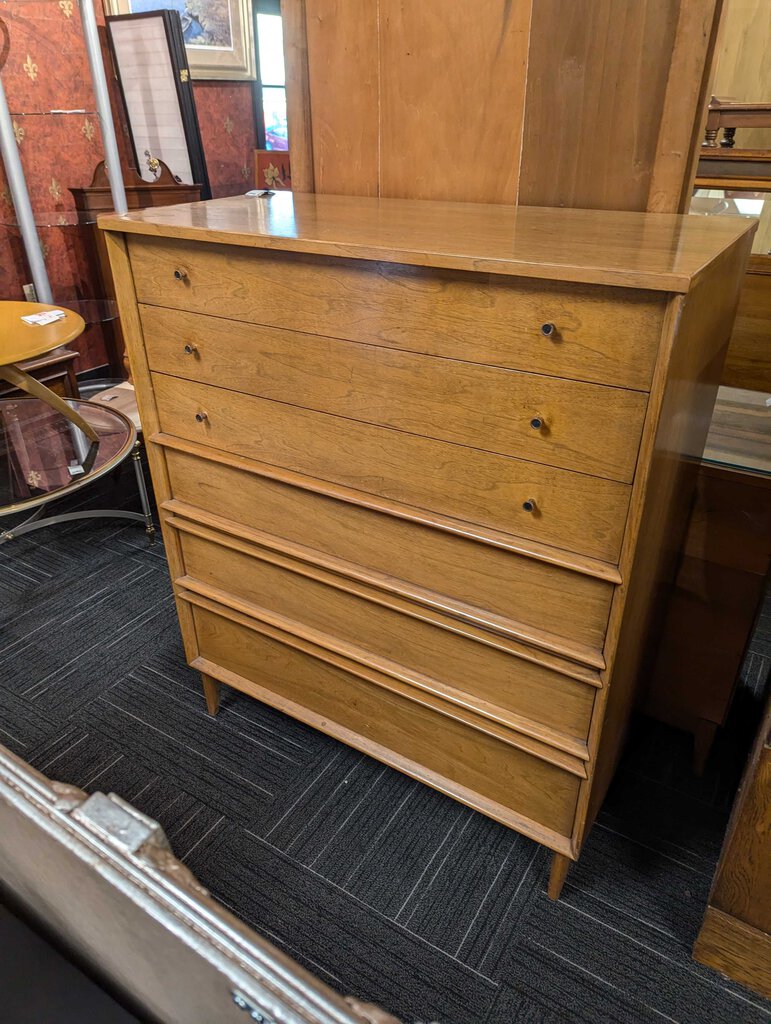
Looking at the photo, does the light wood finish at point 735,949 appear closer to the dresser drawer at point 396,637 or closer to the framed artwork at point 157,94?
the dresser drawer at point 396,637

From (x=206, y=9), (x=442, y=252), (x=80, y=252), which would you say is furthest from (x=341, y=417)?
(x=206, y=9)

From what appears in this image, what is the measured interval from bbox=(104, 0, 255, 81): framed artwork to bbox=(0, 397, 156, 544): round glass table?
248 cm

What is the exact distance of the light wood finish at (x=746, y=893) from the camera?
1.16 m

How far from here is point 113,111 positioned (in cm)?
362

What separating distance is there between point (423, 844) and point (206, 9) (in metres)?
4.61

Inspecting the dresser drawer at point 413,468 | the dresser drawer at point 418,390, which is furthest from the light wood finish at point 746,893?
the dresser drawer at point 418,390

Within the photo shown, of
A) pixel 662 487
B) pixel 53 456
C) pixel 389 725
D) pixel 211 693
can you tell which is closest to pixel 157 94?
pixel 53 456

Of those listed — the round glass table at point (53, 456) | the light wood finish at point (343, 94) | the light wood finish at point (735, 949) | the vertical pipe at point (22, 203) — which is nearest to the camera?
the light wood finish at point (735, 949)

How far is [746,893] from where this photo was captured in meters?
1.23

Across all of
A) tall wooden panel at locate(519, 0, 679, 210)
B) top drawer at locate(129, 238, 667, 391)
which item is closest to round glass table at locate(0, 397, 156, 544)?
top drawer at locate(129, 238, 667, 391)

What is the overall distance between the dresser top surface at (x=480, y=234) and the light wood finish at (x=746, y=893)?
2.61 ft

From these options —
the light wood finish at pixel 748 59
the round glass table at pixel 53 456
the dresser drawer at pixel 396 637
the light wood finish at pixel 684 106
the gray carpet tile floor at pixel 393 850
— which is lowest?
the gray carpet tile floor at pixel 393 850

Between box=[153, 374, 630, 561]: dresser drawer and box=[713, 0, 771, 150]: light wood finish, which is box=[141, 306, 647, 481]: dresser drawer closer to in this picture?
box=[153, 374, 630, 561]: dresser drawer

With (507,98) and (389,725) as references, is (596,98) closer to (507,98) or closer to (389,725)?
(507,98)
